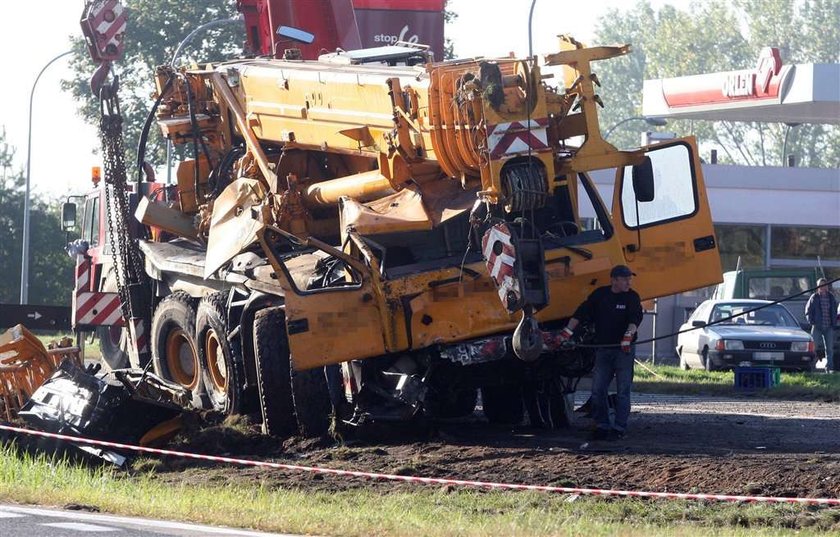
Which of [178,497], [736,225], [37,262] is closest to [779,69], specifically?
[736,225]

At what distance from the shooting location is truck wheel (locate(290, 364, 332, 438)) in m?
13.6

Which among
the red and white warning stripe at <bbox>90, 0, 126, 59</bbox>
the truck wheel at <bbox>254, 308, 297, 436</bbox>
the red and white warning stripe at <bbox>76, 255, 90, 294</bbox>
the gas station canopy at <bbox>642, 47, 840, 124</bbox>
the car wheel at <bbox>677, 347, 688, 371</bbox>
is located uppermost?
the gas station canopy at <bbox>642, 47, 840, 124</bbox>

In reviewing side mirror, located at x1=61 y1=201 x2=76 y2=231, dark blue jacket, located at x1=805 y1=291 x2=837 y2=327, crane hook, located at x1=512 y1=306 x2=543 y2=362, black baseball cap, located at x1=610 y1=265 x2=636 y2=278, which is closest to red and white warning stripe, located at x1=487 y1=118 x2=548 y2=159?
crane hook, located at x1=512 y1=306 x2=543 y2=362

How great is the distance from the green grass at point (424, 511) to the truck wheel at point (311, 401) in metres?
2.20

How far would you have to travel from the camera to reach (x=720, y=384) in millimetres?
23562

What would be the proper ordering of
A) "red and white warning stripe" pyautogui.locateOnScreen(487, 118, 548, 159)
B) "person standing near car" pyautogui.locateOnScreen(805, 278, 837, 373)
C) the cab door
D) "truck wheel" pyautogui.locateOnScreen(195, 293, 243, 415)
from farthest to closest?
"person standing near car" pyautogui.locateOnScreen(805, 278, 837, 373), "truck wheel" pyautogui.locateOnScreen(195, 293, 243, 415), the cab door, "red and white warning stripe" pyautogui.locateOnScreen(487, 118, 548, 159)

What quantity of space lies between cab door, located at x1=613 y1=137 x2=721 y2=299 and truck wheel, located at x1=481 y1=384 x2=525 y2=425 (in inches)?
75.7

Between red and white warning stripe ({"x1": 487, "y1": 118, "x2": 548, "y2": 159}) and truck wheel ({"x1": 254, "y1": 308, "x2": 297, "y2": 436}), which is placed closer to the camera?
red and white warning stripe ({"x1": 487, "y1": 118, "x2": 548, "y2": 159})

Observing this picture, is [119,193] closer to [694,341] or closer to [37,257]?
[694,341]

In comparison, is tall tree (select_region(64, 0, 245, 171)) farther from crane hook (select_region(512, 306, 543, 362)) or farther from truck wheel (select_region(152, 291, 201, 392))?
crane hook (select_region(512, 306, 543, 362))

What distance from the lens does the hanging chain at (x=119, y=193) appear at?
17312 millimetres

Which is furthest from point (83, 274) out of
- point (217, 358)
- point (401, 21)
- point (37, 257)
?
point (37, 257)

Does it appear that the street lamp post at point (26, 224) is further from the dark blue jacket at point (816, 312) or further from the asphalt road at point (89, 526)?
the asphalt road at point (89, 526)

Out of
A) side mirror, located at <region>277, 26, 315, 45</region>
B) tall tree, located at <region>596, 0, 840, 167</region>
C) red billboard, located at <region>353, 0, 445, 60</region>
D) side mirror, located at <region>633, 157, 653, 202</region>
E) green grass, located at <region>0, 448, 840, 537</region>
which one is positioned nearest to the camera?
green grass, located at <region>0, 448, 840, 537</region>
